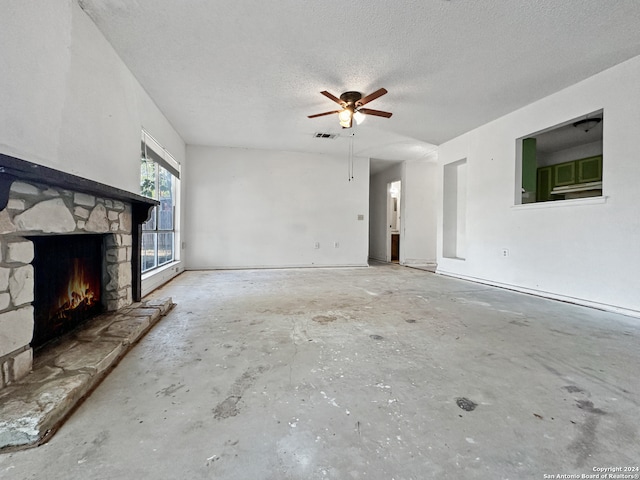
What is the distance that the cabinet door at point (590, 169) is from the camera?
517cm

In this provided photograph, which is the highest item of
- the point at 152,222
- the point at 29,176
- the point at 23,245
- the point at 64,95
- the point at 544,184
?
the point at 544,184

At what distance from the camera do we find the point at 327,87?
352cm

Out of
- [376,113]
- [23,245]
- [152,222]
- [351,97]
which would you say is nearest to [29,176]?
[23,245]

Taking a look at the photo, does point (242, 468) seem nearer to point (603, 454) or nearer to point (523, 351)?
point (603, 454)

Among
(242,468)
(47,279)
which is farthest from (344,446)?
(47,279)

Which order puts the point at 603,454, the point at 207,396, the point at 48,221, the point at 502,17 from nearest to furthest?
the point at 603,454, the point at 207,396, the point at 48,221, the point at 502,17

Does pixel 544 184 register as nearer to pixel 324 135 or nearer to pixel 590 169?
pixel 590 169

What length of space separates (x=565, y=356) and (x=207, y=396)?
2303 mm

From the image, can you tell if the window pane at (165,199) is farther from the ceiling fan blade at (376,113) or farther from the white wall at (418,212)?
the white wall at (418,212)

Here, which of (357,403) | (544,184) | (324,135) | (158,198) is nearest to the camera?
(357,403)

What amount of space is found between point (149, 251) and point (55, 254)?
7.72 ft

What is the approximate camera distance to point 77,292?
2.23 m

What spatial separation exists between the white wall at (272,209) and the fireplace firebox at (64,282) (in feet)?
11.9

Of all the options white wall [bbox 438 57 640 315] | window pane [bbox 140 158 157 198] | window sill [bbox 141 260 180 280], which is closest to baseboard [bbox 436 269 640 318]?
white wall [bbox 438 57 640 315]
